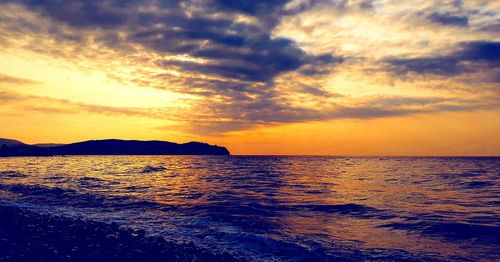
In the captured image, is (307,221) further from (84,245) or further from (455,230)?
(84,245)

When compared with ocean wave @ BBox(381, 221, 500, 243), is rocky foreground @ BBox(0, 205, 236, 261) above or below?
above

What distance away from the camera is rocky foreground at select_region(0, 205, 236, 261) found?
443 inches

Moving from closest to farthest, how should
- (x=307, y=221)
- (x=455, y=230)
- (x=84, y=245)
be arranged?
(x=84, y=245) < (x=455, y=230) < (x=307, y=221)

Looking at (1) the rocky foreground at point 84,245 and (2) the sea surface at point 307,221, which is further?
(2) the sea surface at point 307,221

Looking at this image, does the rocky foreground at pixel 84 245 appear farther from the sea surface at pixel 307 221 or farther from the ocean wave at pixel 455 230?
the ocean wave at pixel 455 230

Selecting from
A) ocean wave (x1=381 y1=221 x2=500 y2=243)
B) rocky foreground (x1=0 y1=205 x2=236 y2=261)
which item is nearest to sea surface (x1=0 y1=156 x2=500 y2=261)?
ocean wave (x1=381 y1=221 x2=500 y2=243)

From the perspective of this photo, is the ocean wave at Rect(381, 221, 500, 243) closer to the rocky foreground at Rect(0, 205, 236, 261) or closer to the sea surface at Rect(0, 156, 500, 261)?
the sea surface at Rect(0, 156, 500, 261)

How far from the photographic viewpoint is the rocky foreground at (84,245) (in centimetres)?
1125

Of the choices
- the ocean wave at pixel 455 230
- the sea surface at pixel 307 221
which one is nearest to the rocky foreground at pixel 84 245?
the sea surface at pixel 307 221

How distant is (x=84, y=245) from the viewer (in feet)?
41.4

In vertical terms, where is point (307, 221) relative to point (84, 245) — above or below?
below

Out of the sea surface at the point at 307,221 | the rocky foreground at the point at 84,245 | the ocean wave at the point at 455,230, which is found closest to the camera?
the rocky foreground at the point at 84,245

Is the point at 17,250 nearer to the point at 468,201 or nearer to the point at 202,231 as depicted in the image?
the point at 202,231

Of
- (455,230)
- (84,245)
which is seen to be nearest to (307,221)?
(455,230)
